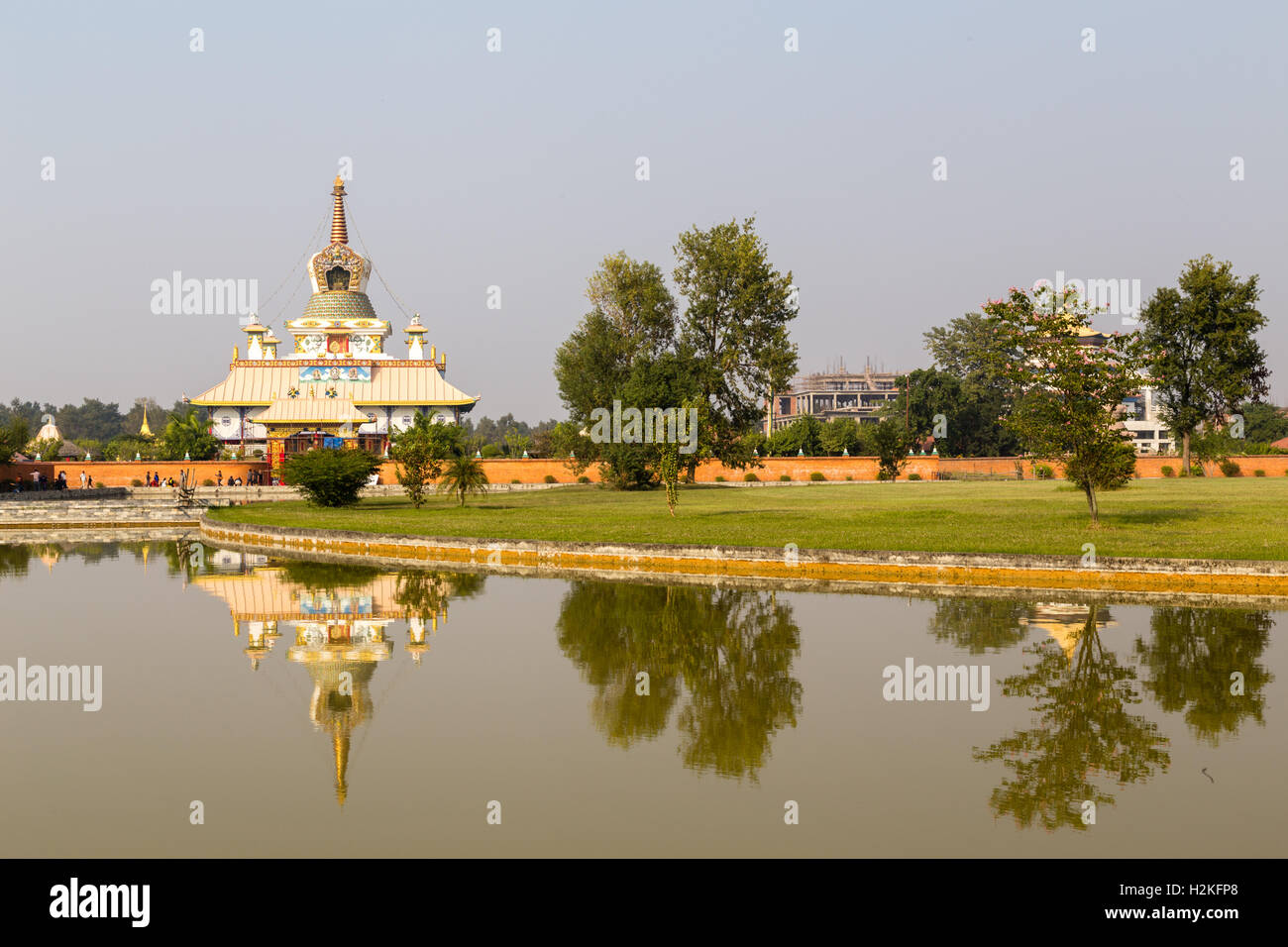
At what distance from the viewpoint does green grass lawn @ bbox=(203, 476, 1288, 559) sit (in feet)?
74.2

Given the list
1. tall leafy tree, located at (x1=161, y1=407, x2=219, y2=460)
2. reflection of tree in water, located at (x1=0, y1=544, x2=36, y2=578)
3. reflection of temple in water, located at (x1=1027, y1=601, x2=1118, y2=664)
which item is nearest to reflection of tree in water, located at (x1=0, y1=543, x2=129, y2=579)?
reflection of tree in water, located at (x1=0, y1=544, x2=36, y2=578)

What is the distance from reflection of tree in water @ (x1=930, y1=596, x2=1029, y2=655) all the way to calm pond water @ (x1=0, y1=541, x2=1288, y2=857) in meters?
0.08

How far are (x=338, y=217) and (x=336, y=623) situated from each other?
249ft

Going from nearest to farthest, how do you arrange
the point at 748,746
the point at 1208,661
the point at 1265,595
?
1. the point at 748,746
2. the point at 1208,661
3. the point at 1265,595

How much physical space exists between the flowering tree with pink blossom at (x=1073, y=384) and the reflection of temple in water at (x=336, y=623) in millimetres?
13026

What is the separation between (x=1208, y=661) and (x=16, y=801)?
12.0m

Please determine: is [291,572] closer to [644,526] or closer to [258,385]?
[644,526]

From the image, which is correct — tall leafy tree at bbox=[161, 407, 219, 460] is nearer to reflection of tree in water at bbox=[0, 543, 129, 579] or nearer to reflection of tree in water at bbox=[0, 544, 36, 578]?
reflection of tree in water at bbox=[0, 543, 129, 579]

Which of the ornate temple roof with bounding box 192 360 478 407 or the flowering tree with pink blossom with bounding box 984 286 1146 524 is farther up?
the ornate temple roof with bounding box 192 360 478 407

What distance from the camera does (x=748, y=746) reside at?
1005 centimetres

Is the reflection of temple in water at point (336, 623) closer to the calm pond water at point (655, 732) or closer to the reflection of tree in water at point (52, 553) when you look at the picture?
the calm pond water at point (655, 732)
